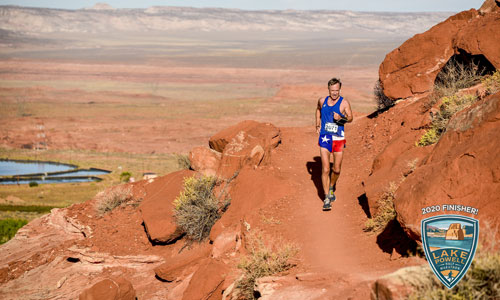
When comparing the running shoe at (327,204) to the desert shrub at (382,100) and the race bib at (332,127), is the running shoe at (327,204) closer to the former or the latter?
the race bib at (332,127)

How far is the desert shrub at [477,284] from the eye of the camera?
386 centimetres

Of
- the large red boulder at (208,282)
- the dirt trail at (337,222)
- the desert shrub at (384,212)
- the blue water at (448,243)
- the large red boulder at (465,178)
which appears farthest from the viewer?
the large red boulder at (208,282)

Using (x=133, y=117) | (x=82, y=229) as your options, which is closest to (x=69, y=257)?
(x=82, y=229)

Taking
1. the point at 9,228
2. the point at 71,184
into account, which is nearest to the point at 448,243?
the point at 9,228

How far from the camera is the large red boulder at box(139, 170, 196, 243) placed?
1047cm

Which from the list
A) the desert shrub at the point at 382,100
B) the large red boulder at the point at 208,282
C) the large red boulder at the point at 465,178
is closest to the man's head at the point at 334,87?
the large red boulder at the point at 465,178

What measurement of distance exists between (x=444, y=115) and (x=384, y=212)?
252 centimetres

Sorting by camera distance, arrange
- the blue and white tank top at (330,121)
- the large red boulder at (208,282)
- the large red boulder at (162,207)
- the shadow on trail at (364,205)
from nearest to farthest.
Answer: the large red boulder at (208,282) < the shadow on trail at (364,205) < the blue and white tank top at (330,121) < the large red boulder at (162,207)

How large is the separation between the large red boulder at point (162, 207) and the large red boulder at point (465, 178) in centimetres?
541

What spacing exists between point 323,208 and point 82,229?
608cm

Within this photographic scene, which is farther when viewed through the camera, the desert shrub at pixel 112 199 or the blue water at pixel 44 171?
the blue water at pixel 44 171

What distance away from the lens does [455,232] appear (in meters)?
4.06

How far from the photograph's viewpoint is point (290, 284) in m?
6.38

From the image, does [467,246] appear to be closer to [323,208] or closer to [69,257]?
[323,208]
